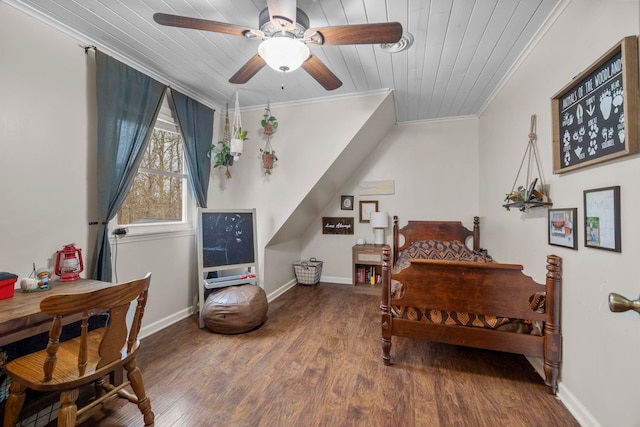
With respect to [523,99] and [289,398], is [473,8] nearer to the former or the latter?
[523,99]

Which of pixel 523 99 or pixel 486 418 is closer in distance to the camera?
pixel 486 418

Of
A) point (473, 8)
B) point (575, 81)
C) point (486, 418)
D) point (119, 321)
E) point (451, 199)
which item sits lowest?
point (486, 418)

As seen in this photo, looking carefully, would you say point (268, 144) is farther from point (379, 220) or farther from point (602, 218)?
point (602, 218)

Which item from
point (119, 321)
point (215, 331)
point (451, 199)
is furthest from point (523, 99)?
point (215, 331)

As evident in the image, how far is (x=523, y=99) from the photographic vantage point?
7.42ft

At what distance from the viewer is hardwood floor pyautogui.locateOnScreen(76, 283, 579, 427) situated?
1533 millimetres

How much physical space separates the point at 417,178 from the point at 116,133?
3.61 meters

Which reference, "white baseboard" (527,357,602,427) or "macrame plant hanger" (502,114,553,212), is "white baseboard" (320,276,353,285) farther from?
"white baseboard" (527,357,602,427)

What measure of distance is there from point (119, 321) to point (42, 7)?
208 centimetres

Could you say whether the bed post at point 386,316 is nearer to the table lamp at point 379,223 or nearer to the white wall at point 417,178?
the table lamp at point 379,223

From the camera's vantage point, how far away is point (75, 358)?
1.34 metres

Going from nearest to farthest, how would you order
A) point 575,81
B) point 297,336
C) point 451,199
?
point 575,81 < point 297,336 < point 451,199

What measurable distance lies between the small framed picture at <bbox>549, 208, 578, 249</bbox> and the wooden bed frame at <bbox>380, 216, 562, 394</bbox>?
13 centimetres

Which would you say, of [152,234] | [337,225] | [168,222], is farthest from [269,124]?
[337,225]
